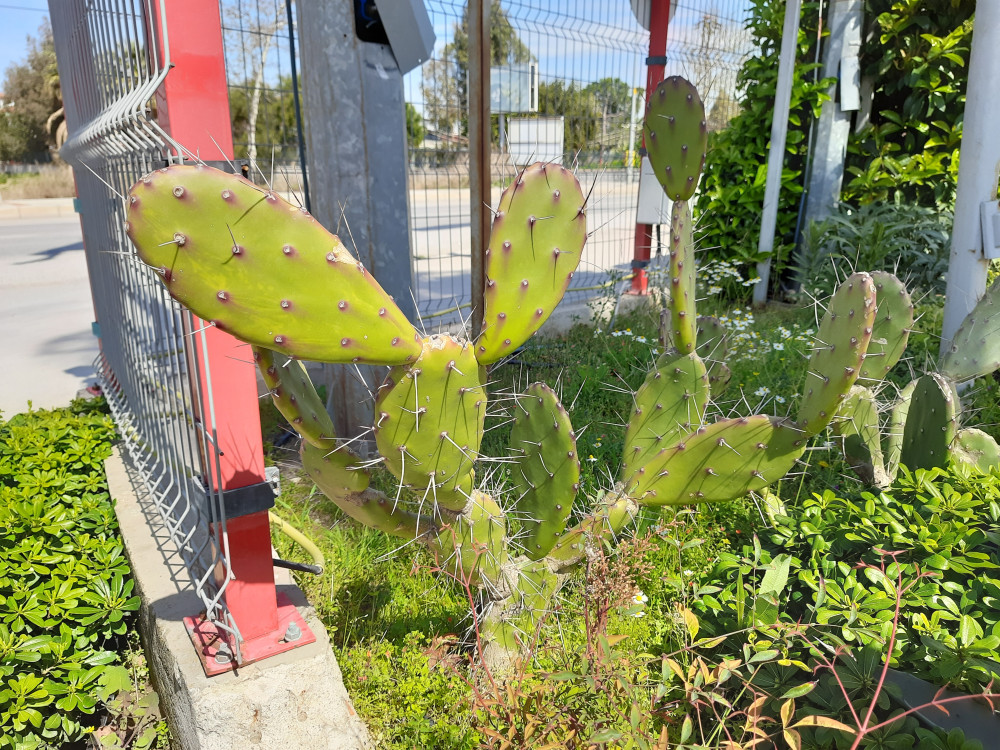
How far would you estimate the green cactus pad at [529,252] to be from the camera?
1538 millimetres

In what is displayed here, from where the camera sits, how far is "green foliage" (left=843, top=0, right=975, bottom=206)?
5453 millimetres

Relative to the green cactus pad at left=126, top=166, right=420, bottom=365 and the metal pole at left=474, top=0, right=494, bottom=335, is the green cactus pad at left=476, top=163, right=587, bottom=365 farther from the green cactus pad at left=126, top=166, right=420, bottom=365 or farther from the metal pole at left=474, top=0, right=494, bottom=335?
the metal pole at left=474, top=0, right=494, bottom=335

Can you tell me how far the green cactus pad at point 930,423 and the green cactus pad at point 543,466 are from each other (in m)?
1.35

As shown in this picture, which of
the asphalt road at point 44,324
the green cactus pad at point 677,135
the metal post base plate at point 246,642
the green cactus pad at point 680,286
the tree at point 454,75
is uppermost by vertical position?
the tree at point 454,75

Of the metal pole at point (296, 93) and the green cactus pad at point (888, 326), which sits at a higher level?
the metal pole at point (296, 93)

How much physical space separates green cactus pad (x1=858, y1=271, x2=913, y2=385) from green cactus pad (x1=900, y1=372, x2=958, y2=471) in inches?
5.6

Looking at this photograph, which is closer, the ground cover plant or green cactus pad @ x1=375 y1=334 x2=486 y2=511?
green cactus pad @ x1=375 y1=334 x2=486 y2=511

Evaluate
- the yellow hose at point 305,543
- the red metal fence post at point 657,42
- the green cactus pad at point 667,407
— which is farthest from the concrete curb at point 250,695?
the red metal fence post at point 657,42

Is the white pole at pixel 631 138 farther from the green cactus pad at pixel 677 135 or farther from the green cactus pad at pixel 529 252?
the green cactus pad at pixel 529 252

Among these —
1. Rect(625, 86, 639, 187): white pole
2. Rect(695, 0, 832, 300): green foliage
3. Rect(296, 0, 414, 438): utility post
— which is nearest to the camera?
Rect(296, 0, 414, 438): utility post

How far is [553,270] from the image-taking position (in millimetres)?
1592

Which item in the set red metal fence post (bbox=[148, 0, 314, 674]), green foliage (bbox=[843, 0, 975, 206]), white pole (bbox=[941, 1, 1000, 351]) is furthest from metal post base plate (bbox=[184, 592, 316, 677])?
green foliage (bbox=[843, 0, 975, 206])

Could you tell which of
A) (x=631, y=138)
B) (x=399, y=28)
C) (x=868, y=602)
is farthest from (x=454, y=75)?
(x=868, y=602)

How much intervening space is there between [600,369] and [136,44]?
2668 millimetres
